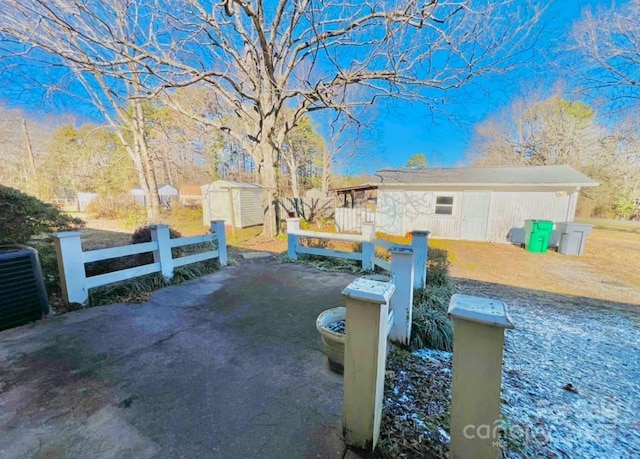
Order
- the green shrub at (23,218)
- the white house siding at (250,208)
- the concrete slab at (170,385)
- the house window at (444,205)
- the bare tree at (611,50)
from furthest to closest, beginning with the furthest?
the white house siding at (250,208) → the house window at (444,205) → the bare tree at (611,50) → the green shrub at (23,218) → the concrete slab at (170,385)

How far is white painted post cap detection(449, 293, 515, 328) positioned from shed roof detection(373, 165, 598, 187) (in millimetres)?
10856

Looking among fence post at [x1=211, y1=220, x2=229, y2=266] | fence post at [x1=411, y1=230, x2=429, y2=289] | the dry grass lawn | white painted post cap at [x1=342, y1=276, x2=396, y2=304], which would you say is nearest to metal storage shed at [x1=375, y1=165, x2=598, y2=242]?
the dry grass lawn

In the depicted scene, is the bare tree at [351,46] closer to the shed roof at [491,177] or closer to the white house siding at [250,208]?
the white house siding at [250,208]

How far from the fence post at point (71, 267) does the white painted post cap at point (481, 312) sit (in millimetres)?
4473

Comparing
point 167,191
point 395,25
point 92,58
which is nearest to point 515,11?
point 395,25

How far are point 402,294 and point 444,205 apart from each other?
10102 millimetres

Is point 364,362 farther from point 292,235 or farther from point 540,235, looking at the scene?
point 540,235

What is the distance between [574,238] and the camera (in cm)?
886

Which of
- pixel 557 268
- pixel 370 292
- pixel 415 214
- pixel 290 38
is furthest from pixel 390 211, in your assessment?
pixel 370 292

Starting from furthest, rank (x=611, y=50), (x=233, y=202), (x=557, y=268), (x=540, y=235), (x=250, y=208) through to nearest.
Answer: (x=250, y=208) → (x=233, y=202) → (x=540, y=235) → (x=611, y=50) → (x=557, y=268)

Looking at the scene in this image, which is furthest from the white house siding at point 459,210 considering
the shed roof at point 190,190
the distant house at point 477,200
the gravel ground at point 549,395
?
the shed roof at point 190,190

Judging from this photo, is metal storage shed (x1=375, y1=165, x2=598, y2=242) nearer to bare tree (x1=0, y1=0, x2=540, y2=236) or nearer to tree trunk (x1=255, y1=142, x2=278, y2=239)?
tree trunk (x1=255, y1=142, x2=278, y2=239)

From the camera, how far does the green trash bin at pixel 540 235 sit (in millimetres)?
9141

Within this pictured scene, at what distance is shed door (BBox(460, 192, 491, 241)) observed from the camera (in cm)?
1080
